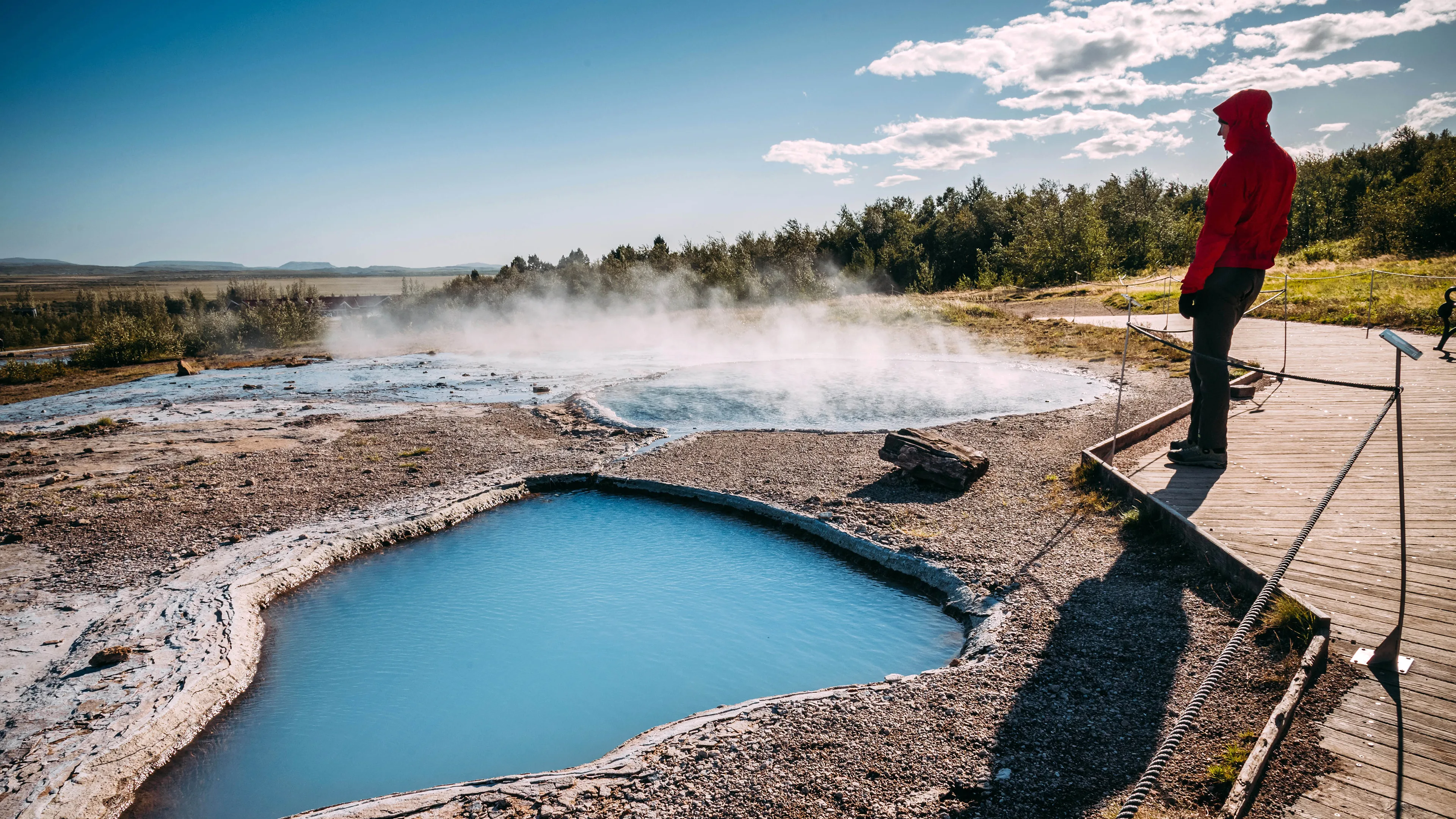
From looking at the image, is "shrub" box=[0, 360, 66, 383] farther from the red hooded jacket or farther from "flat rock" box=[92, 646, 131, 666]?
the red hooded jacket

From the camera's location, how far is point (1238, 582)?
15.3 feet

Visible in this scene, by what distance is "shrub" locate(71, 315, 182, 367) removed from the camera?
2250 cm

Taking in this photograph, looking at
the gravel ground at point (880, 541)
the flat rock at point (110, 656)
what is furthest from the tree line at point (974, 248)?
the flat rock at point (110, 656)

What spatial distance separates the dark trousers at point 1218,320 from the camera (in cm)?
571

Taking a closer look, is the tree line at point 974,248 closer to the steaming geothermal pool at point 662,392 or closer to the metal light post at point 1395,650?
the steaming geothermal pool at point 662,392

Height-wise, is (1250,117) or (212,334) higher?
(1250,117)

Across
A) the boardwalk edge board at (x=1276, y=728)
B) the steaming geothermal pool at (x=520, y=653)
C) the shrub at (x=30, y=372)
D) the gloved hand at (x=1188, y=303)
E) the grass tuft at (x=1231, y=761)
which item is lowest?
the steaming geothermal pool at (x=520, y=653)

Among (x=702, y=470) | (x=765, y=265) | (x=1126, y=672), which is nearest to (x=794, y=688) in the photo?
(x=1126, y=672)

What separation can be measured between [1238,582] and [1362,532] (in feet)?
3.46

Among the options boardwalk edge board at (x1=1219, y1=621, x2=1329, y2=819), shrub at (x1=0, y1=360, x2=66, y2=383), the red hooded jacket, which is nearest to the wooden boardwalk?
boardwalk edge board at (x1=1219, y1=621, x2=1329, y2=819)

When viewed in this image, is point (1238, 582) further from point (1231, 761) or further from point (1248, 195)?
point (1248, 195)

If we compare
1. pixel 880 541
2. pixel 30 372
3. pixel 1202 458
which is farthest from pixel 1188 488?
pixel 30 372

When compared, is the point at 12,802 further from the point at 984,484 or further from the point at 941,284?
the point at 941,284

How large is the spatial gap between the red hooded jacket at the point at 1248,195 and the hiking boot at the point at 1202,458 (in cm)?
172
